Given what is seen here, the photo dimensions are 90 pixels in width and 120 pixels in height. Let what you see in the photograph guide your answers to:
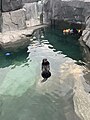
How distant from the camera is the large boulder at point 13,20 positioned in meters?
21.2

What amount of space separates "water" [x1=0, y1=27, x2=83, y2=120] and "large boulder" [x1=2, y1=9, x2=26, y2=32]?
340cm

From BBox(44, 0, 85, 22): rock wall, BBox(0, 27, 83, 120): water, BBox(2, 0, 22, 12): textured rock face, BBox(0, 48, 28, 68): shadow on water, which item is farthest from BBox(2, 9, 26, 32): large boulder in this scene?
BBox(0, 48, 28, 68): shadow on water

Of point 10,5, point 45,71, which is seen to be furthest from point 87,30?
point 45,71

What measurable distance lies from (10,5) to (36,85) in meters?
11.6

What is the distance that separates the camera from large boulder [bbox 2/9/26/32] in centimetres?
2120

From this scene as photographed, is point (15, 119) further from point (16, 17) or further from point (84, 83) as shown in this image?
point (16, 17)

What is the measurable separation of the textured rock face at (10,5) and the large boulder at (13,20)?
41cm

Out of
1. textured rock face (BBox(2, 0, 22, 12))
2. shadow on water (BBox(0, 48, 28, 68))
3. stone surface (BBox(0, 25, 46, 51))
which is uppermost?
textured rock face (BBox(2, 0, 22, 12))

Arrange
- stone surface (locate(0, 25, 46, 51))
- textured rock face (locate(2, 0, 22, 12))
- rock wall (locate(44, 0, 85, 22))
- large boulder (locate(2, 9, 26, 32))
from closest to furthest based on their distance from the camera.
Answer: stone surface (locate(0, 25, 46, 51))
large boulder (locate(2, 9, 26, 32))
textured rock face (locate(2, 0, 22, 12))
rock wall (locate(44, 0, 85, 22))

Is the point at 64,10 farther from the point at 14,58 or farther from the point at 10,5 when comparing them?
the point at 14,58

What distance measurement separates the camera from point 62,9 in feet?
79.9

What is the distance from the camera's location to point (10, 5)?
21.7m

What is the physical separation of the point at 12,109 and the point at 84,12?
14.7 m

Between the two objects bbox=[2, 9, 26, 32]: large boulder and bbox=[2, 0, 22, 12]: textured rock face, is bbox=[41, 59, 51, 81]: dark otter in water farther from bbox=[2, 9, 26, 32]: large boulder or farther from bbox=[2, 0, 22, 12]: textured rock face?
bbox=[2, 0, 22, 12]: textured rock face
